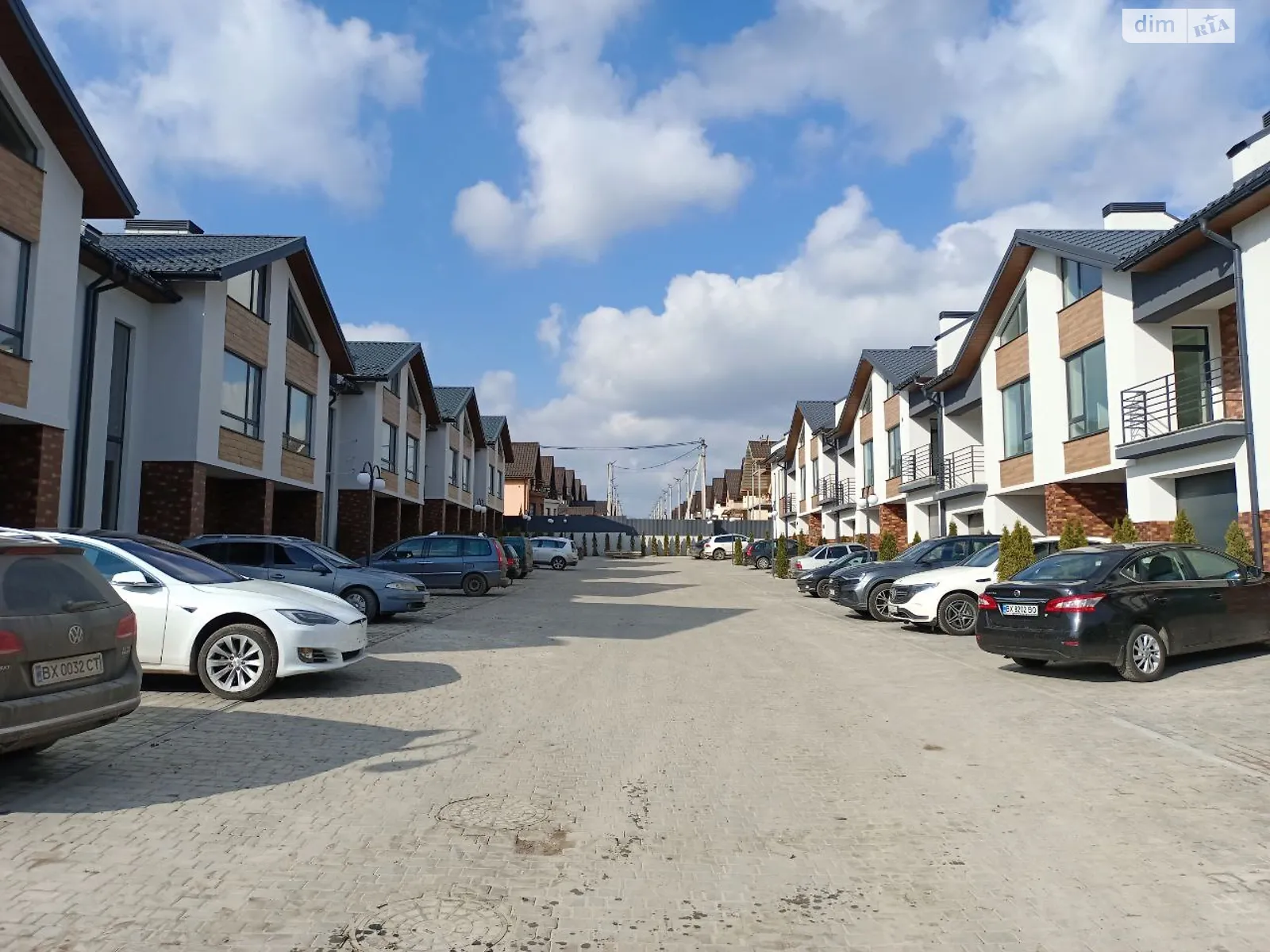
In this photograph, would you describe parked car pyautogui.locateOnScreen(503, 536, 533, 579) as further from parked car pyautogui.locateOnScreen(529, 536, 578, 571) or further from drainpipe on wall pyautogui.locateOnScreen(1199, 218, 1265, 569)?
drainpipe on wall pyautogui.locateOnScreen(1199, 218, 1265, 569)

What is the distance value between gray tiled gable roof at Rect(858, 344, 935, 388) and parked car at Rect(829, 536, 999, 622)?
48.2ft

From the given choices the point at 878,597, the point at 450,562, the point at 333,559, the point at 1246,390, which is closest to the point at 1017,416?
the point at 878,597

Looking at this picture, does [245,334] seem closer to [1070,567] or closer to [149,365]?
[149,365]

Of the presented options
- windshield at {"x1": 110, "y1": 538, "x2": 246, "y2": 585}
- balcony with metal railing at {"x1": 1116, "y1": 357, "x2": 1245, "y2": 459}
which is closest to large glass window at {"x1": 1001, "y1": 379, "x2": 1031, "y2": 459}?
balcony with metal railing at {"x1": 1116, "y1": 357, "x2": 1245, "y2": 459}

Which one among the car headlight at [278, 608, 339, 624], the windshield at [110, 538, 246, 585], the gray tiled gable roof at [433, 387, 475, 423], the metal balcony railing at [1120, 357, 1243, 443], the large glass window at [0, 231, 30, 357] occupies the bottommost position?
the car headlight at [278, 608, 339, 624]

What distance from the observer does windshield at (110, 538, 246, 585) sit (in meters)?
9.12

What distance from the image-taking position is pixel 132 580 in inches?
348

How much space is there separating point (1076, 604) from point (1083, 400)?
1203 cm

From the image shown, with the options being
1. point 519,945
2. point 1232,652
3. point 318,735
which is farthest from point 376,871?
point 1232,652

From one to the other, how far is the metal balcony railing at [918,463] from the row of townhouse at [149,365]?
689 inches

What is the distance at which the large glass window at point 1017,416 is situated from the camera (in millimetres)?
23281

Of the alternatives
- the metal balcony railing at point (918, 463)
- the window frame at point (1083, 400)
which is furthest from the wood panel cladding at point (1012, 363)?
the metal balcony railing at point (918, 463)

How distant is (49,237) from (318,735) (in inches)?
444

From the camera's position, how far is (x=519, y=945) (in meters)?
3.81
